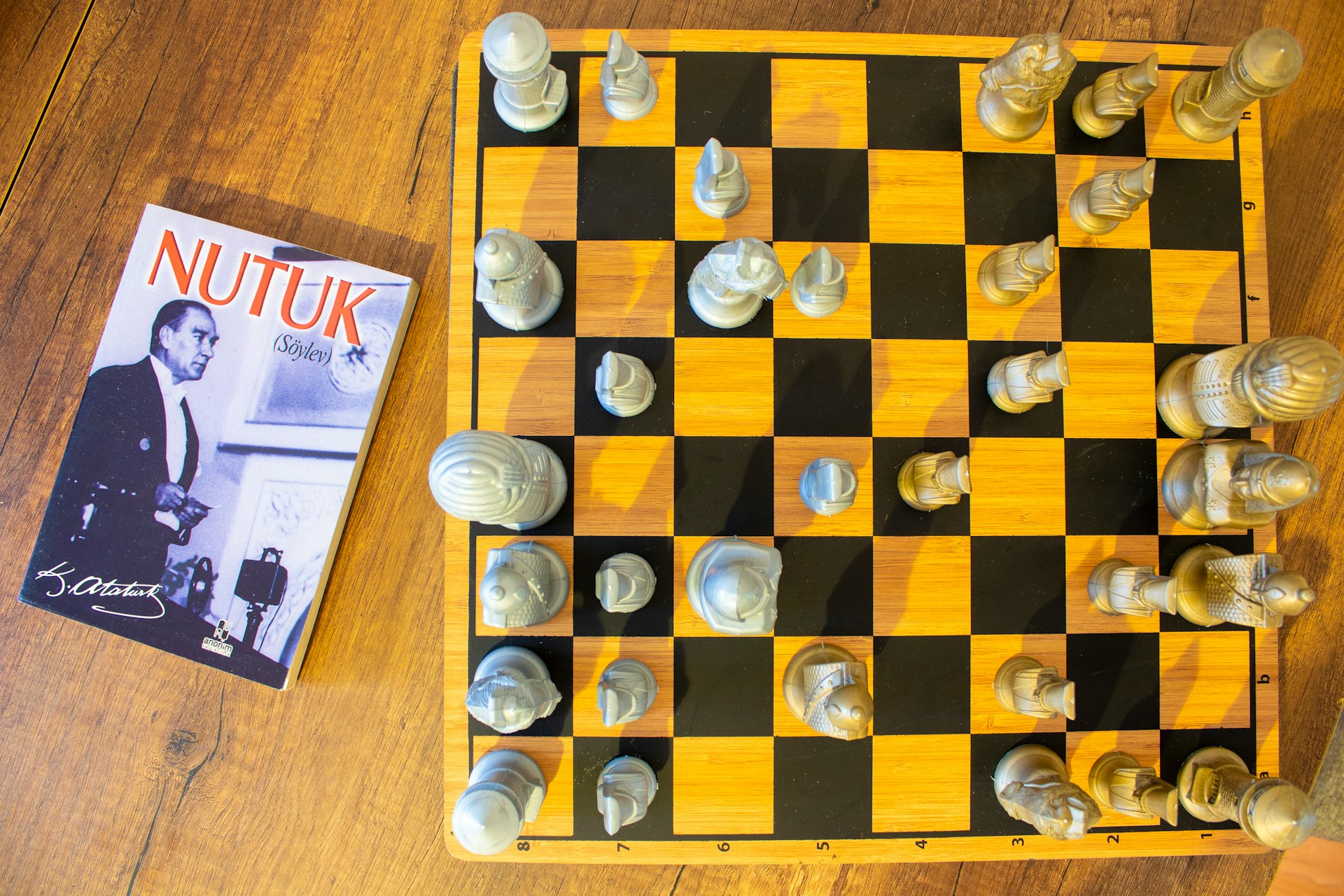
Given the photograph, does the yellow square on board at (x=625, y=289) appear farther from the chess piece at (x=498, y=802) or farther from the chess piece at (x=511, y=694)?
the chess piece at (x=498, y=802)

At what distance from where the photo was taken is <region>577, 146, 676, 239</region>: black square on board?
59.4 inches

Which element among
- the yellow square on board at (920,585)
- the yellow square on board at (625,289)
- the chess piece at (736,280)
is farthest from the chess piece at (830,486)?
the yellow square on board at (625,289)

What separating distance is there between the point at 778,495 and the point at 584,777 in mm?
753

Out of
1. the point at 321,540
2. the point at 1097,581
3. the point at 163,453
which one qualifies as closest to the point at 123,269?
the point at 163,453

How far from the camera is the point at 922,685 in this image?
1472 millimetres

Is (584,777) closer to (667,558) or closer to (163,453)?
(667,558)

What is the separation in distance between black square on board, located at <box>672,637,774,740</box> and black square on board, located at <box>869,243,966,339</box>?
0.78 meters

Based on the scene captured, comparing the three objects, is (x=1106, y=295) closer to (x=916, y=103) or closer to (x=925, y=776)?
(x=916, y=103)

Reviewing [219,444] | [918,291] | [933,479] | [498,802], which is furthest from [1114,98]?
[219,444]

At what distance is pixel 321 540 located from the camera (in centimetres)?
171

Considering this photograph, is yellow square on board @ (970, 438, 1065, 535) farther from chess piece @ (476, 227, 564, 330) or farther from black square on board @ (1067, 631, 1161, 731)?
chess piece @ (476, 227, 564, 330)

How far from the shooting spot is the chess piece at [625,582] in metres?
1.23

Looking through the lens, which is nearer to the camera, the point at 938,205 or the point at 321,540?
the point at 938,205

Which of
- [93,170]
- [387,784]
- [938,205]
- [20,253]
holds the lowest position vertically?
[387,784]
